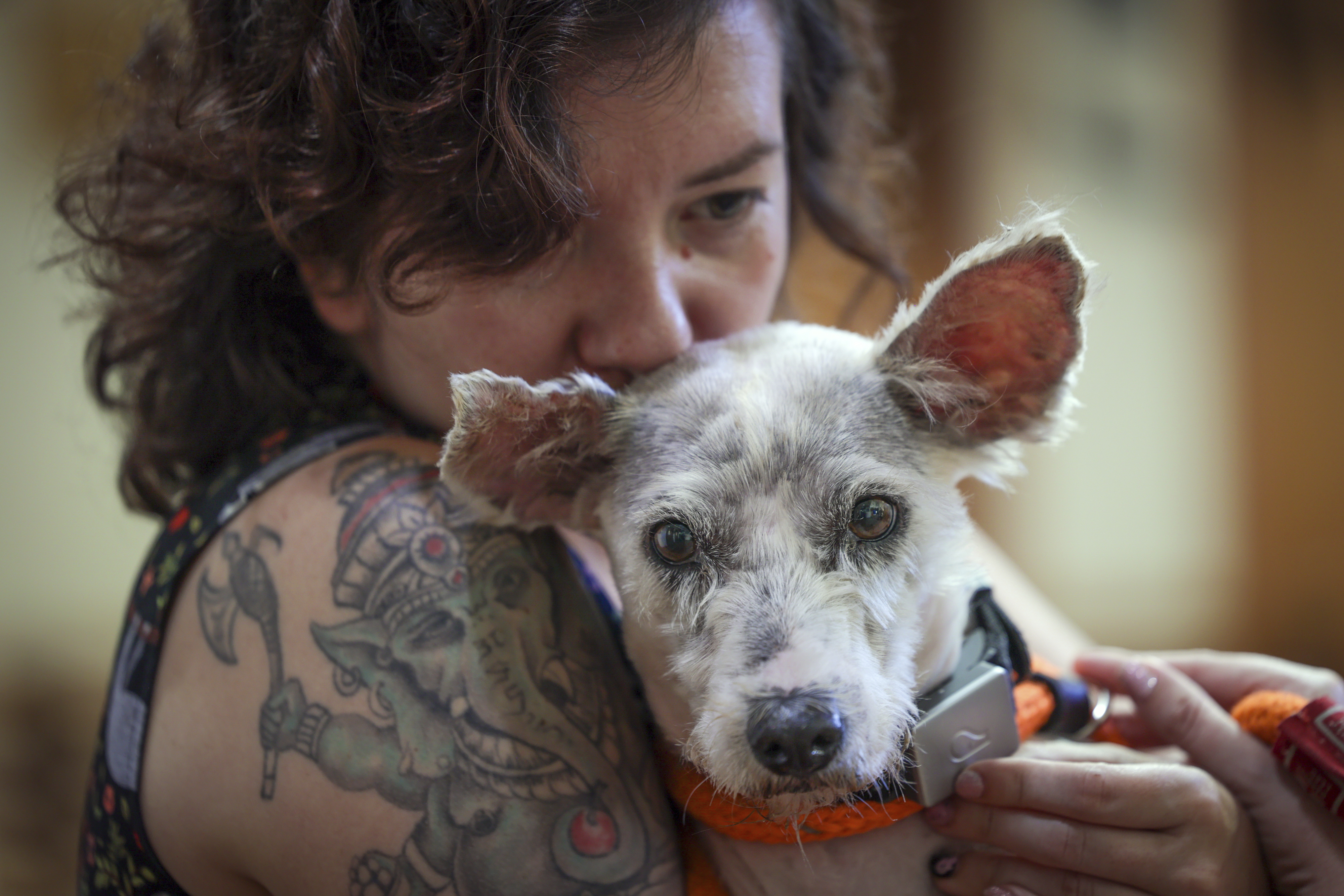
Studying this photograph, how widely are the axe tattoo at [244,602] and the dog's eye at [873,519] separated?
1.95ft

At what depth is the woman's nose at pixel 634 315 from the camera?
1.00m

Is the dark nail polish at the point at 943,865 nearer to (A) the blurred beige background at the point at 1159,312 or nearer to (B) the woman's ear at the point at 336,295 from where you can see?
(B) the woman's ear at the point at 336,295

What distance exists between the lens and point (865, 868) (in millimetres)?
933

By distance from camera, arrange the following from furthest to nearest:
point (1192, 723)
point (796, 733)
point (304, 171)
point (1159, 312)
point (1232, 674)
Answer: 1. point (1159, 312)
2. point (1232, 674)
3. point (1192, 723)
4. point (304, 171)
5. point (796, 733)

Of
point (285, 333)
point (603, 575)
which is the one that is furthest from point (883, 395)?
point (285, 333)

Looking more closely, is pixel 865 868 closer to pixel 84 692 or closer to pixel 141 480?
pixel 141 480

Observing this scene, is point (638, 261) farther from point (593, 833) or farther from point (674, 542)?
point (593, 833)

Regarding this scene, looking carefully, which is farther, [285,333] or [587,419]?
[285,333]

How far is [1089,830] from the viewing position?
0.90m

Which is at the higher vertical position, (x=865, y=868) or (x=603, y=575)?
(x=603, y=575)

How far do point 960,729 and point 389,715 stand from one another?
0.58 metres

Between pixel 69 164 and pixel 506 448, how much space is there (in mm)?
882

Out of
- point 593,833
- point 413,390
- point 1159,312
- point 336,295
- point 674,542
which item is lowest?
point 593,833

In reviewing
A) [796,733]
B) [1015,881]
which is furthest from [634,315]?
[1015,881]
